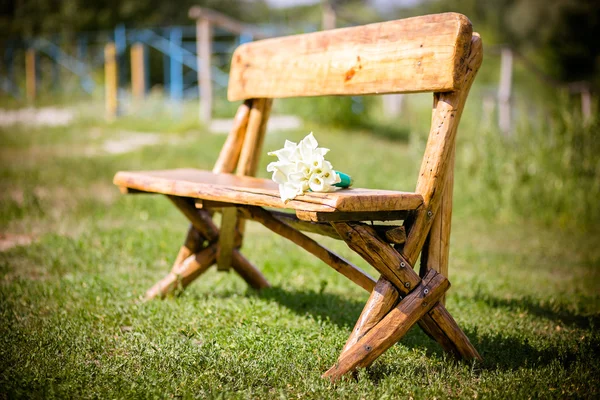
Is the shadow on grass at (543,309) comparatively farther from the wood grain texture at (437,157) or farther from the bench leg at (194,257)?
the bench leg at (194,257)

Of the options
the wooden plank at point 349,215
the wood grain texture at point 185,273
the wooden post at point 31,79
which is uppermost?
the wooden post at point 31,79

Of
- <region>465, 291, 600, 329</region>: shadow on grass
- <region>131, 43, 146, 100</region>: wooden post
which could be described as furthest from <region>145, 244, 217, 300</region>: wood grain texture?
<region>131, 43, 146, 100</region>: wooden post

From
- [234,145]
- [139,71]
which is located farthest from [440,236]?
[139,71]

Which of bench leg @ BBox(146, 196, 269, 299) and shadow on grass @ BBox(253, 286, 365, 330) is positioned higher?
bench leg @ BBox(146, 196, 269, 299)

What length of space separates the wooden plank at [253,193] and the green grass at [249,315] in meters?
0.69

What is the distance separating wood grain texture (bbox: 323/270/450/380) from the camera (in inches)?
106

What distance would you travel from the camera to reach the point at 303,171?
2670 millimetres

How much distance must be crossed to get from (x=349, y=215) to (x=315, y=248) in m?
0.64

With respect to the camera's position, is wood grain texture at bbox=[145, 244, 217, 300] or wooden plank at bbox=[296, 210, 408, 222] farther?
wood grain texture at bbox=[145, 244, 217, 300]

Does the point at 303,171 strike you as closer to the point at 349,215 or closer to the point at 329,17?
the point at 349,215

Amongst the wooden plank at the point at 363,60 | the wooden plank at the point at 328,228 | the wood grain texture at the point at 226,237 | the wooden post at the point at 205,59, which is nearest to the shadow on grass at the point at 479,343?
the wood grain texture at the point at 226,237

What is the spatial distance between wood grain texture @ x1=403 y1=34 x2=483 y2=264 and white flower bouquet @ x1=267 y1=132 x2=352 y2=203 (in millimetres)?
391

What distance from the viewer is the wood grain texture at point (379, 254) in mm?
2629

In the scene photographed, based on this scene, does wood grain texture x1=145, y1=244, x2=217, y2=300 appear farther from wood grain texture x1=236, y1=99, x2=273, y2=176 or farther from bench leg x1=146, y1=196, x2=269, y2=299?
wood grain texture x1=236, y1=99, x2=273, y2=176
